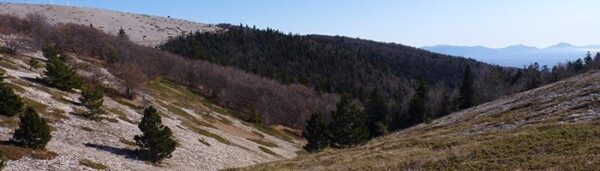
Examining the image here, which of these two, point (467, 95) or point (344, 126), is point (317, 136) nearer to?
point (344, 126)

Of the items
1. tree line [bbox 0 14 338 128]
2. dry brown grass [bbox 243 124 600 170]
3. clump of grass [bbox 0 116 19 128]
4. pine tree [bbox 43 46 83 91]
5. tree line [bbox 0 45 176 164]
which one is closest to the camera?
dry brown grass [bbox 243 124 600 170]

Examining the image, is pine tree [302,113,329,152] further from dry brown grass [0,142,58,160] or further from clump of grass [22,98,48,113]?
dry brown grass [0,142,58,160]

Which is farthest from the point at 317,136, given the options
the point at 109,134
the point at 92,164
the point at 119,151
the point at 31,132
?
the point at 31,132

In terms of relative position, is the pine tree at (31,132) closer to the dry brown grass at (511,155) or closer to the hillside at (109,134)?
the hillside at (109,134)

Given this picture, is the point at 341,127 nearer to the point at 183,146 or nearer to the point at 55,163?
the point at 183,146

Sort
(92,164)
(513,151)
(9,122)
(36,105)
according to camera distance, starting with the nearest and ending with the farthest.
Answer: (513,151) < (92,164) < (9,122) < (36,105)

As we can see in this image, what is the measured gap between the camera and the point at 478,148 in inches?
1161

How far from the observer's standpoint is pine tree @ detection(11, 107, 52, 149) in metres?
36.6

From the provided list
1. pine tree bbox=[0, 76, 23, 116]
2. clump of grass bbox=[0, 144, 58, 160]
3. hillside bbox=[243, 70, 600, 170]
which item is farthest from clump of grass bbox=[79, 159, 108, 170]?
hillside bbox=[243, 70, 600, 170]

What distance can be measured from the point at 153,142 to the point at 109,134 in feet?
25.4

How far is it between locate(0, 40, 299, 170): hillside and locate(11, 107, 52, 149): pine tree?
71 centimetres

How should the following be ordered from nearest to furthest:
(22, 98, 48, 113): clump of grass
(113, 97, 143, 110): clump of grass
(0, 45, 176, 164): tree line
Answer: (0, 45, 176, 164): tree line < (22, 98, 48, 113): clump of grass < (113, 97, 143, 110): clump of grass

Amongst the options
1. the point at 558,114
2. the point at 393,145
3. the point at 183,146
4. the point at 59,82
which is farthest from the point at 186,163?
the point at 558,114

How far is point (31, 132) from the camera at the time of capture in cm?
3653
